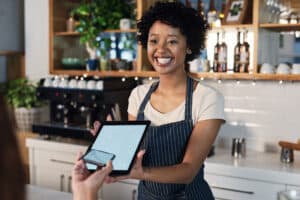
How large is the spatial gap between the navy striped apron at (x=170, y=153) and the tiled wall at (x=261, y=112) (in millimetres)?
1406

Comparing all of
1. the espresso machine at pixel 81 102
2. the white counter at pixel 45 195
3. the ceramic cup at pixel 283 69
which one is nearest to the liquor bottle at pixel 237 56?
the ceramic cup at pixel 283 69

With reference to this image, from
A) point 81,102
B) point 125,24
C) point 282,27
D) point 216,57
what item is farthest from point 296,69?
point 81,102

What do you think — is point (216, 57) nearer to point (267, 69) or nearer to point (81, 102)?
point (267, 69)

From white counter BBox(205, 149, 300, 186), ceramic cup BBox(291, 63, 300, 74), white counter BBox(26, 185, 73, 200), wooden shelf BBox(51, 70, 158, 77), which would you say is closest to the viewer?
white counter BBox(26, 185, 73, 200)

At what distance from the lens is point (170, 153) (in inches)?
65.9

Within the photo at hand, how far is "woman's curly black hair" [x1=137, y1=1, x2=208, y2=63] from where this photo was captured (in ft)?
5.42

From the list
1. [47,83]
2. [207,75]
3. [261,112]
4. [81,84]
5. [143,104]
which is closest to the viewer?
[143,104]

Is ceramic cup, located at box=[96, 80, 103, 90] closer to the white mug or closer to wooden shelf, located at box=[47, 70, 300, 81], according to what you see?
wooden shelf, located at box=[47, 70, 300, 81]

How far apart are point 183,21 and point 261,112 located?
1.58 m

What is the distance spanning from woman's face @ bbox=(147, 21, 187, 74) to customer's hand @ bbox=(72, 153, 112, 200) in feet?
1.87

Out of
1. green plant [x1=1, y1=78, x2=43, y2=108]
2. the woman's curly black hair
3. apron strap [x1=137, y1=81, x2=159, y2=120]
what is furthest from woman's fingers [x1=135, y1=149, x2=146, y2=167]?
green plant [x1=1, y1=78, x2=43, y2=108]

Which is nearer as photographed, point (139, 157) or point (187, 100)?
point (139, 157)

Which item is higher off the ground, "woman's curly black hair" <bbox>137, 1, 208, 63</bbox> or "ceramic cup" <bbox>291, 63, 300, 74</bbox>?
"woman's curly black hair" <bbox>137, 1, 208, 63</bbox>

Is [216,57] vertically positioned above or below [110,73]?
above
